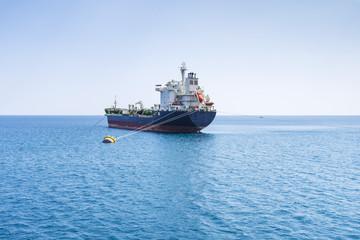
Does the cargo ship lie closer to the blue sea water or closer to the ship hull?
the ship hull

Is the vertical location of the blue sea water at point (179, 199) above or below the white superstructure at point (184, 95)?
below

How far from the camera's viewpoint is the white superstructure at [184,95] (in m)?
A: 77.3

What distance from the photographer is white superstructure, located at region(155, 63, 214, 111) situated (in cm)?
7731

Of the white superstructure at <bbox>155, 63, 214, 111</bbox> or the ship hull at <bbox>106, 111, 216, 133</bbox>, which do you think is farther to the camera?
the white superstructure at <bbox>155, 63, 214, 111</bbox>

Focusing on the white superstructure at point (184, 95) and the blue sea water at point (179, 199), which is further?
the white superstructure at point (184, 95)

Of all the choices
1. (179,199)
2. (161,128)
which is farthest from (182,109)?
(179,199)

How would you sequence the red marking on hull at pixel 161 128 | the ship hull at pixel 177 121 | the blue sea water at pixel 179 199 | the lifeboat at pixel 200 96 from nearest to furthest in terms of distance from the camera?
the blue sea water at pixel 179 199, the ship hull at pixel 177 121, the lifeboat at pixel 200 96, the red marking on hull at pixel 161 128

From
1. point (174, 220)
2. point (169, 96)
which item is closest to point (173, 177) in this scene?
point (174, 220)

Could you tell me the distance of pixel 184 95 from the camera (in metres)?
79.4

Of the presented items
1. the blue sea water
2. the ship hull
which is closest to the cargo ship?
the ship hull

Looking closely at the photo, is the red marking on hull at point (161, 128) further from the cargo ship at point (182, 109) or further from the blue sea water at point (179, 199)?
the blue sea water at point (179, 199)

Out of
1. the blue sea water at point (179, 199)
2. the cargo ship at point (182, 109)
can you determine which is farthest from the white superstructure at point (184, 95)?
the blue sea water at point (179, 199)

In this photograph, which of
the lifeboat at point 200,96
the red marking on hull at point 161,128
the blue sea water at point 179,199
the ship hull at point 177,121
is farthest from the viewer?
the red marking on hull at point 161,128

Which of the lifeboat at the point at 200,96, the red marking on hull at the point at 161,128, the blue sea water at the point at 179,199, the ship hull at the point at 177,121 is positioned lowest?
the blue sea water at the point at 179,199
